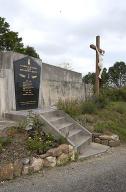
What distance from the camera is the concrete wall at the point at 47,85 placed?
10.5 metres

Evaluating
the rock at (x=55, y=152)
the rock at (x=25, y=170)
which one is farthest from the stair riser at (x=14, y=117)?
the rock at (x=25, y=170)

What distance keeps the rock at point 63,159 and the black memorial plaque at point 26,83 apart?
328 cm

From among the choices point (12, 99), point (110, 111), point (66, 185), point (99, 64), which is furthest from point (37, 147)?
point (99, 64)

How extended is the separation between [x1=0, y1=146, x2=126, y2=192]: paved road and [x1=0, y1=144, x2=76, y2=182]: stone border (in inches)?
6.8

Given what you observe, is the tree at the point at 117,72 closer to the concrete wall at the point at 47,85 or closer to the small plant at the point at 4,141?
the concrete wall at the point at 47,85

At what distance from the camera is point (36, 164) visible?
736 cm

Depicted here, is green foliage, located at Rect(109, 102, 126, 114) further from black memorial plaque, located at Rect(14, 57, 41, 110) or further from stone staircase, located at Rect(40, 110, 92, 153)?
stone staircase, located at Rect(40, 110, 92, 153)

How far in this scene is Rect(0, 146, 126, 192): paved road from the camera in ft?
20.3

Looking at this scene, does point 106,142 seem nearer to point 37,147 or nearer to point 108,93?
point 37,147

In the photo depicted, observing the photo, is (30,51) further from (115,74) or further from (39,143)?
(39,143)

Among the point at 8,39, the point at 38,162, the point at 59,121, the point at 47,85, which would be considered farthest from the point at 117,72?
the point at 38,162

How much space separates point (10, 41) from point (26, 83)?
1016 inches

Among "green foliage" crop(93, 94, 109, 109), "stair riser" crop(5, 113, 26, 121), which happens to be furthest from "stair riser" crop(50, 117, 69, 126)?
"green foliage" crop(93, 94, 109, 109)

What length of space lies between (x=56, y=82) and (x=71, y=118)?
146 inches
